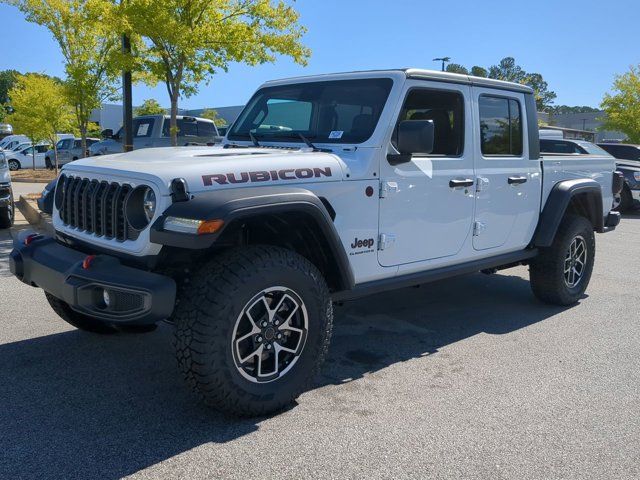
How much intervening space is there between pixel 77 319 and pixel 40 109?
18.3 metres

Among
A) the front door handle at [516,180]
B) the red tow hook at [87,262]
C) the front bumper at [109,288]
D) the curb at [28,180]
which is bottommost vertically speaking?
the curb at [28,180]

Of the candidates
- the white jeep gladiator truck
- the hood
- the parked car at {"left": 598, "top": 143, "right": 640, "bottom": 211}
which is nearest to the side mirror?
the white jeep gladiator truck

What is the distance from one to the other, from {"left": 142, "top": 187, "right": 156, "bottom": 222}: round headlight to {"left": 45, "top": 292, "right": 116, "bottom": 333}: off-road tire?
135 cm

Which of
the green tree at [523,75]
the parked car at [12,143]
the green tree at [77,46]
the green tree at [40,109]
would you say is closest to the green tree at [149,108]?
the parked car at [12,143]

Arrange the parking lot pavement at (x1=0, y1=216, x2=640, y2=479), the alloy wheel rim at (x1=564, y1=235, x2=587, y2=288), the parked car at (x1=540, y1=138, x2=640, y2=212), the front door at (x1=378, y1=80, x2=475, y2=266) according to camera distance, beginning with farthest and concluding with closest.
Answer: the parked car at (x1=540, y1=138, x2=640, y2=212) < the alloy wheel rim at (x1=564, y1=235, x2=587, y2=288) < the front door at (x1=378, y1=80, x2=475, y2=266) < the parking lot pavement at (x1=0, y1=216, x2=640, y2=479)

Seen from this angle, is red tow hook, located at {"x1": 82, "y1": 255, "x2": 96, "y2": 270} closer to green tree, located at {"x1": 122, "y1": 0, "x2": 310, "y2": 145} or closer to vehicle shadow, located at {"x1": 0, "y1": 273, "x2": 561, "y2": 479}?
vehicle shadow, located at {"x1": 0, "y1": 273, "x2": 561, "y2": 479}

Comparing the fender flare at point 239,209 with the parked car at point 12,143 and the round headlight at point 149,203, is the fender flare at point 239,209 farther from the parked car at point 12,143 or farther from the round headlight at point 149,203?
the parked car at point 12,143

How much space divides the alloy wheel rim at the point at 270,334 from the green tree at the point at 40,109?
60.7 ft

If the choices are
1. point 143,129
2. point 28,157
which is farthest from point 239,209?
point 28,157

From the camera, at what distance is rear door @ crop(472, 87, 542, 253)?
452 cm

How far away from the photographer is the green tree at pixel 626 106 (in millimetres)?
24953

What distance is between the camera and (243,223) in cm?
318

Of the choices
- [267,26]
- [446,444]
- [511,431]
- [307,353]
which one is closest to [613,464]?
[511,431]

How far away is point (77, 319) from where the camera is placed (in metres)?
4.24
